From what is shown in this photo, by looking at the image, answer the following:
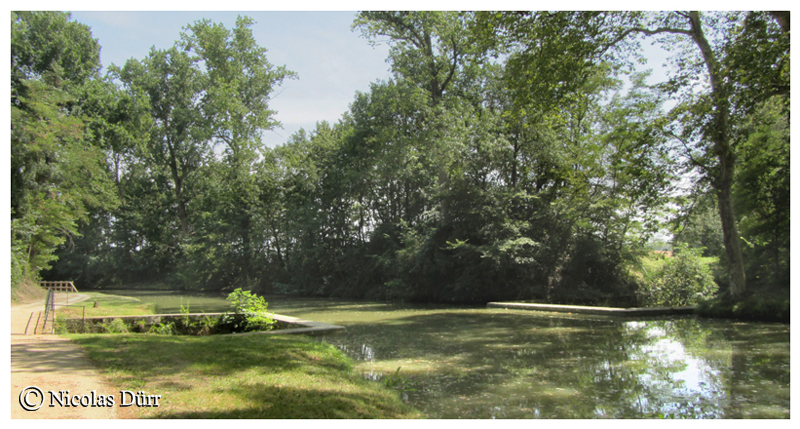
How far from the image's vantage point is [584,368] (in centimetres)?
692

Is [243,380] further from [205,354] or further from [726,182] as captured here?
[726,182]

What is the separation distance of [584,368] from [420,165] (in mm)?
19281

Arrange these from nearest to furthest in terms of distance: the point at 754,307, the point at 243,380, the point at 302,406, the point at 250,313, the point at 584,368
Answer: the point at 302,406, the point at 243,380, the point at 584,368, the point at 250,313, the point at 754,307

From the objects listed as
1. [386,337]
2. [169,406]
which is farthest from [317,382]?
[386,337]

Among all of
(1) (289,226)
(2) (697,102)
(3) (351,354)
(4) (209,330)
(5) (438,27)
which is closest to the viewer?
(3) (351,354)

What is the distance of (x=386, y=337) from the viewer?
1077 cm

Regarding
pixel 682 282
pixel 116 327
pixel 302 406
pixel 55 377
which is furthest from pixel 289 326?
pixel 682 282

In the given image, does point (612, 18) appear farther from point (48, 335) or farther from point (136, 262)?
point (136, 262)

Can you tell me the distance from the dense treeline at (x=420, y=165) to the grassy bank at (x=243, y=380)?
10045 millimetres

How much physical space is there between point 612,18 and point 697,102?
3254mm

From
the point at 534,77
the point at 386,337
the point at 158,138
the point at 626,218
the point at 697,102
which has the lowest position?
the point at 386,337

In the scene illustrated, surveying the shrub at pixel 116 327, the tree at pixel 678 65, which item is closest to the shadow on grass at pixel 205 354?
the shrub at pixel 116 327

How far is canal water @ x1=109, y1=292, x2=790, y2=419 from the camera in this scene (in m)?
5.00

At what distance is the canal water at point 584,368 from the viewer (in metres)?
5.00
